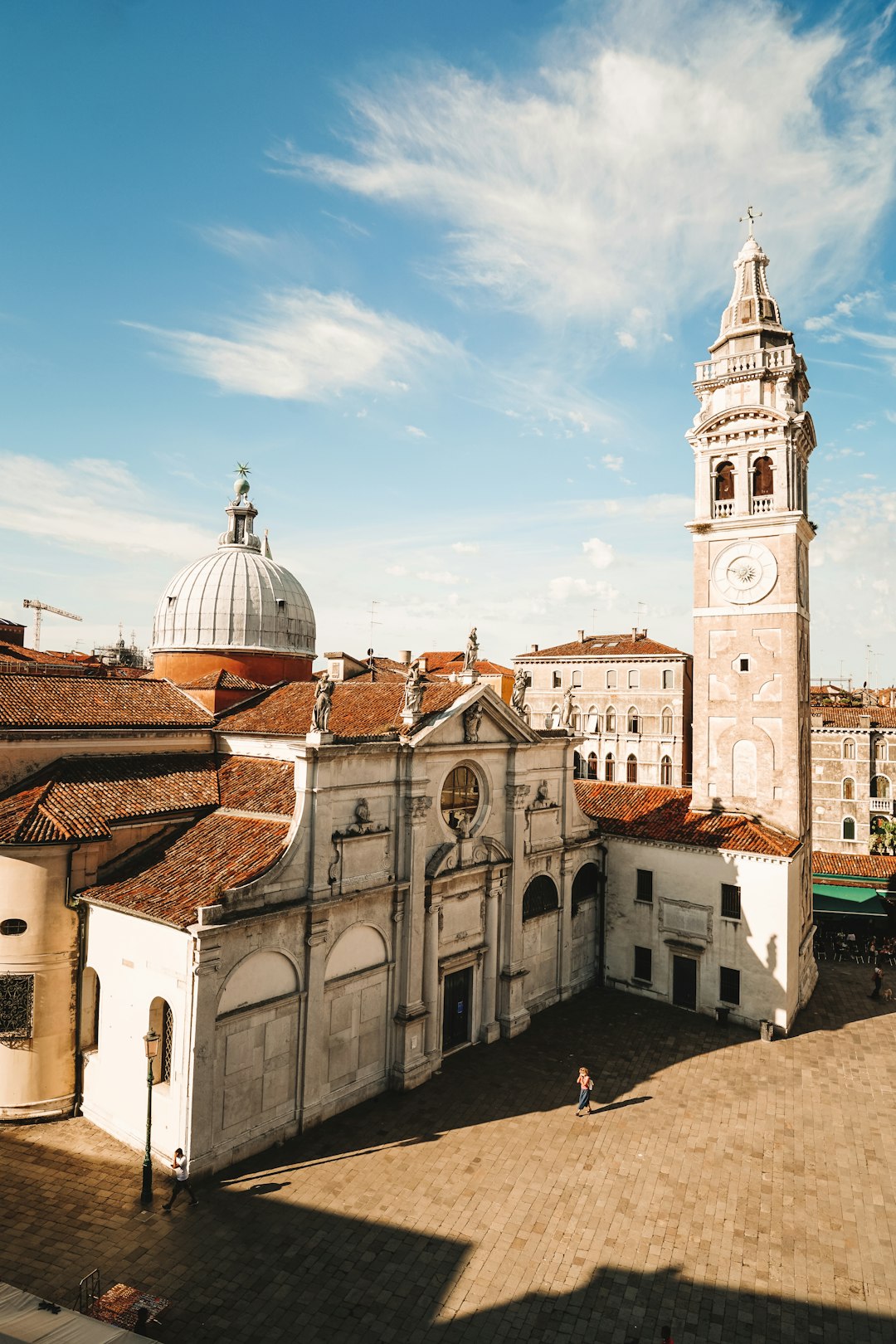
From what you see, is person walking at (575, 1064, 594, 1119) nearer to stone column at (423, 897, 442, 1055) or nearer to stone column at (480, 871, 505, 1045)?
stone column at (423, 897, 442, 1055)

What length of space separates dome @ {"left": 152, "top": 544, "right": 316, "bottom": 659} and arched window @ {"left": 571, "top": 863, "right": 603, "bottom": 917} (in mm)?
14503

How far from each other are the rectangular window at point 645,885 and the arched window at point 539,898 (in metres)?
3.55

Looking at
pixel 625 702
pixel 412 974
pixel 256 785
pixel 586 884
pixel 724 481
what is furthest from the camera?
pixel 625 702

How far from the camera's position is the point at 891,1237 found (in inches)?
633

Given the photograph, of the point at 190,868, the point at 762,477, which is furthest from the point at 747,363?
the point at 190,868

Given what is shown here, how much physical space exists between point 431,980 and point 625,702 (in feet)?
132

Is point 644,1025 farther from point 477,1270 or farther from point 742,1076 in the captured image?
point 477,1270

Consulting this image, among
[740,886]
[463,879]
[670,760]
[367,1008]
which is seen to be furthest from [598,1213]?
[670,760]

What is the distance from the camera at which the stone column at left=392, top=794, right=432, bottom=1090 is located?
21484 millimetres

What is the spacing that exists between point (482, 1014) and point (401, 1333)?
466 inches

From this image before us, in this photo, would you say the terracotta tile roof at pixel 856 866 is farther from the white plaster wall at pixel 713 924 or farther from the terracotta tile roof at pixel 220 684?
the terracotta tile roof at pixel 220 684

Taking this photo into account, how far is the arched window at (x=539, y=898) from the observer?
27.1 metres

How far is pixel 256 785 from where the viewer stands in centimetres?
2370

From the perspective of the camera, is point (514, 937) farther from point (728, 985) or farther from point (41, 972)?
point (41, 972)
